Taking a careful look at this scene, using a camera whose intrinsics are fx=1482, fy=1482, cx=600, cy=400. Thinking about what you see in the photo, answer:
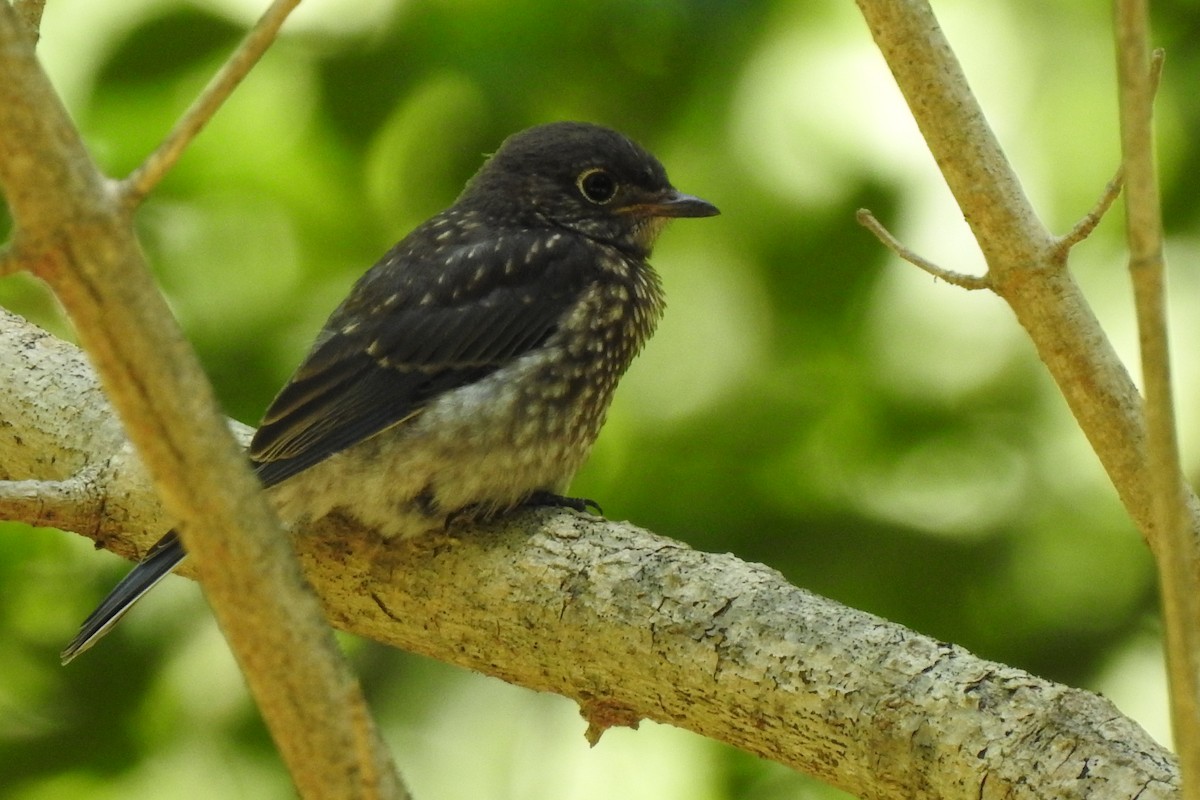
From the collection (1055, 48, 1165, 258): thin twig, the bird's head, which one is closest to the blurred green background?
the bird's head

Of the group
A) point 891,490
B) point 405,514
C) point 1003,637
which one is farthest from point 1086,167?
point 405,514

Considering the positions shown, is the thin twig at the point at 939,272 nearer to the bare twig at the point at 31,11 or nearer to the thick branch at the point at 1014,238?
the thick branch at the point at 1014,238

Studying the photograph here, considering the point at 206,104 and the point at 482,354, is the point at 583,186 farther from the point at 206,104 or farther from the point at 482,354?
the point at 206,104

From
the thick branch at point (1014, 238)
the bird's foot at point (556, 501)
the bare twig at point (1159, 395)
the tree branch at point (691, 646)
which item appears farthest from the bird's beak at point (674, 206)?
the bare twig at point (1159, 395)

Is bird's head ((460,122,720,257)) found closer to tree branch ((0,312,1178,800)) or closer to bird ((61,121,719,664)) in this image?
bird ((61,121,719,664))

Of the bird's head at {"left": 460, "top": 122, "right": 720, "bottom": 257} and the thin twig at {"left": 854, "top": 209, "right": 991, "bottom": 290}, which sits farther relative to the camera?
the bird's head at {"left": 460, "top": 122, "right": 720, "bottom": 257}
